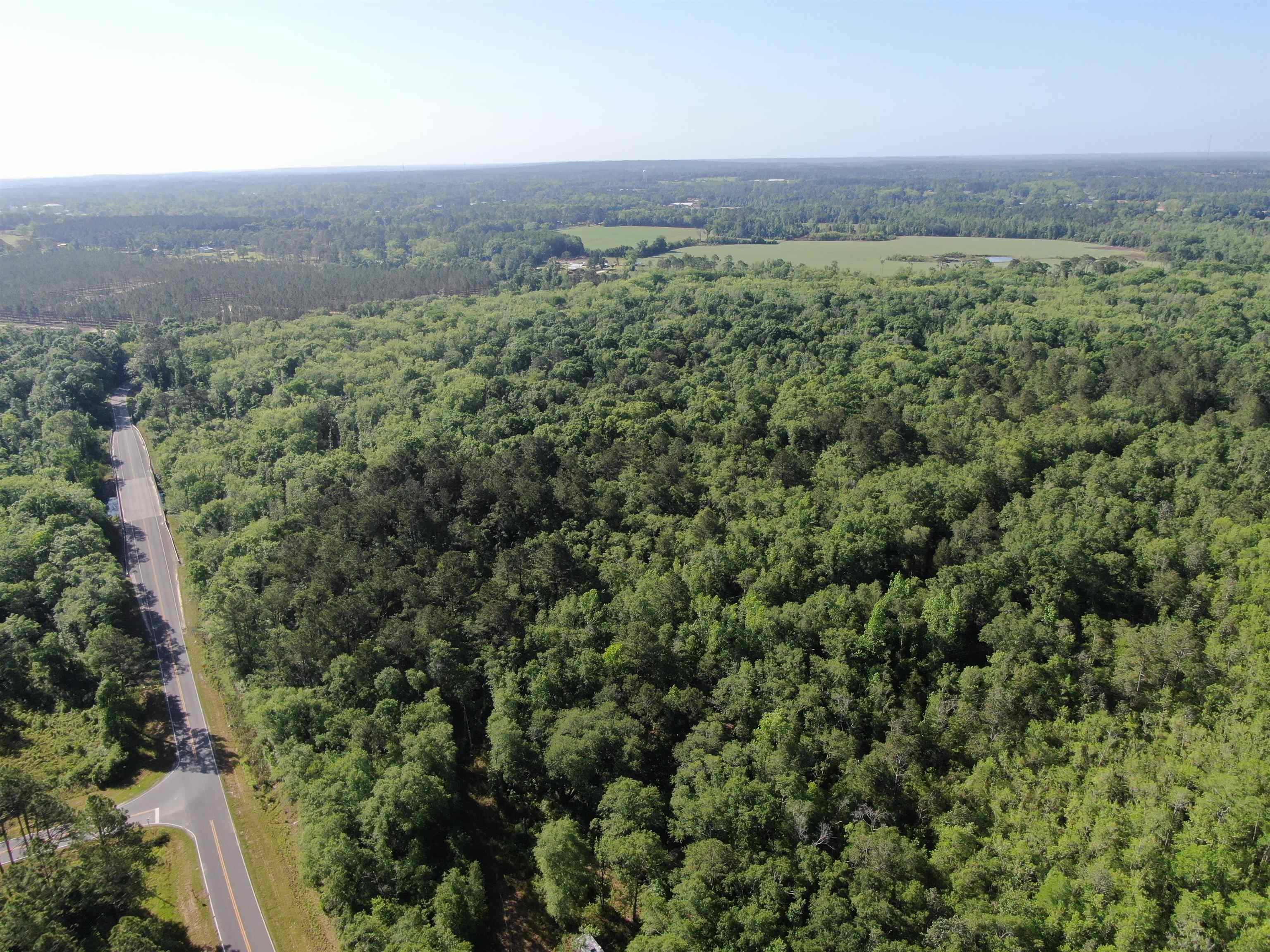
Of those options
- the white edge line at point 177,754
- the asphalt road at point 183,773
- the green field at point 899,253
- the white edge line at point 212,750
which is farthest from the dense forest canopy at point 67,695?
the green field at point 899,253

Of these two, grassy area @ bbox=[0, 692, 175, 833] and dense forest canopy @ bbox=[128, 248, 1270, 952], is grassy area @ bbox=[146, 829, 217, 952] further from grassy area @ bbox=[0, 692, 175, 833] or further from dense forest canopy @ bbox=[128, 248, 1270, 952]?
dense forest canopy @ bbox=[128, 248, 1270, 952]

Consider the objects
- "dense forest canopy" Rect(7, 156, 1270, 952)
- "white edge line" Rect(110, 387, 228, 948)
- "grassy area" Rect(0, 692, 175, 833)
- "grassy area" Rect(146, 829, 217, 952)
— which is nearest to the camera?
"dense forest canopy" Rect(7, 156, 1270, 952)

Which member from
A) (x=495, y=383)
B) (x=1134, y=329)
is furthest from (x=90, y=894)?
(x=1134, y=329)

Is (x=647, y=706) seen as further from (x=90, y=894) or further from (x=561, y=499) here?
(x=90, y=894)

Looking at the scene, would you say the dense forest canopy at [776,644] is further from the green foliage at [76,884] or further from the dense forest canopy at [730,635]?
the green foliage at [76,884]

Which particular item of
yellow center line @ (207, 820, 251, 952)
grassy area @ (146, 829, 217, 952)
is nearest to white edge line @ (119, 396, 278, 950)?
yellow center line @ (207, 820, 251, 952)
